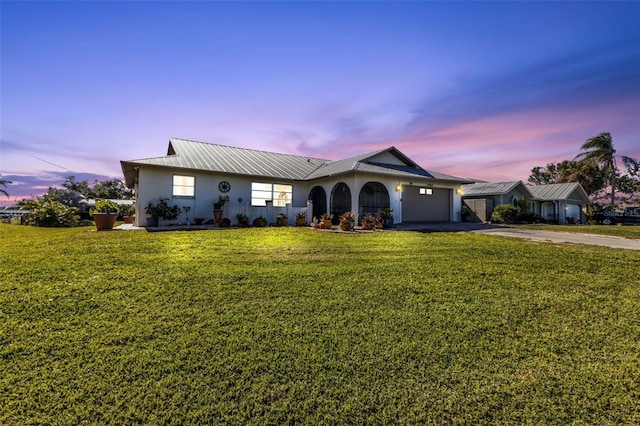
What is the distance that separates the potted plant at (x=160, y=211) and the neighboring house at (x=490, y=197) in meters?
20.3

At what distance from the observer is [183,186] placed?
13.1 metres

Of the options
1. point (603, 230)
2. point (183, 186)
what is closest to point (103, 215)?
point (183, 186)

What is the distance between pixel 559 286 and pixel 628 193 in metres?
47.7

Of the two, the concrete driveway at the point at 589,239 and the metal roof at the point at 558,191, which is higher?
the metal roof at the point at 558,191

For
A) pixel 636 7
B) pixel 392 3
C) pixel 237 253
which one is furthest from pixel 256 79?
pixel 636 7

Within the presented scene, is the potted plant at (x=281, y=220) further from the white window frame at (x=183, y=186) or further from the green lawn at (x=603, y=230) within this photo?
the green lawn at (x=603, y=230)

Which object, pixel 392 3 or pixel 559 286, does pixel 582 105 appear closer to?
pixel 392 3

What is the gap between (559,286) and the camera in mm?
4449

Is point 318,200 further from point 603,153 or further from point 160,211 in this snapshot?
point 603,153

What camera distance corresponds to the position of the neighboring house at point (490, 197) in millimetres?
20138

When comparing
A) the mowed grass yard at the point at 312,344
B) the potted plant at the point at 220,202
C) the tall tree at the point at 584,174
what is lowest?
the mowed grass yard at the point at 312,344

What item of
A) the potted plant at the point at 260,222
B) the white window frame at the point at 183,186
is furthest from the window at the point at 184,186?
the potted plant at the point at 260,222

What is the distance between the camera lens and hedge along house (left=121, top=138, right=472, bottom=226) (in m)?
12.7

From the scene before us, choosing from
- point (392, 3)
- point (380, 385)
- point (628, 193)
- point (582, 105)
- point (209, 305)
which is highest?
A: point (392, 3)
